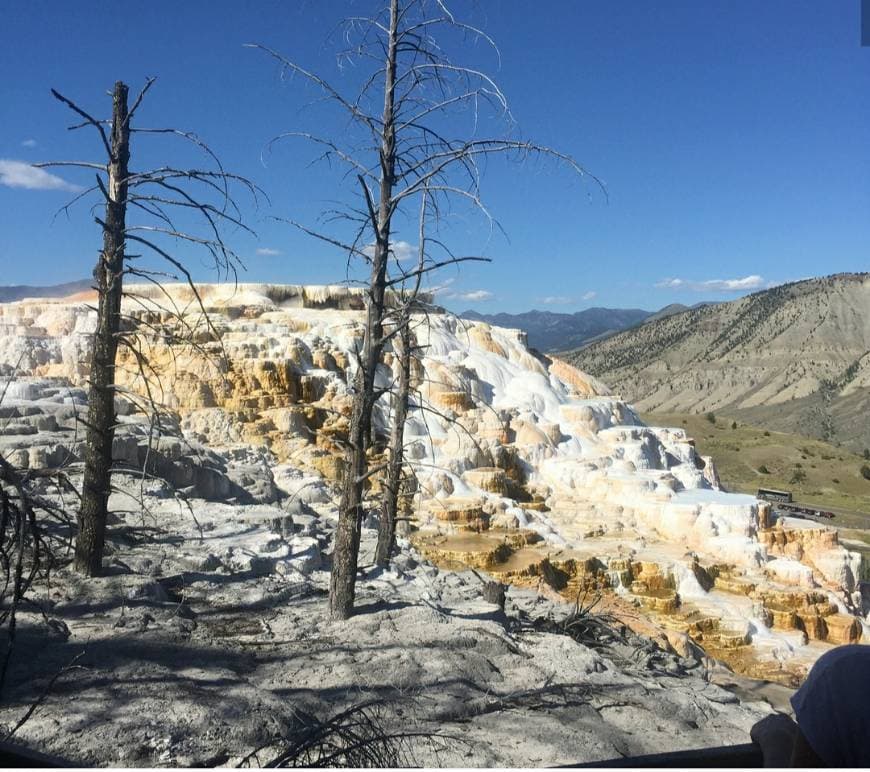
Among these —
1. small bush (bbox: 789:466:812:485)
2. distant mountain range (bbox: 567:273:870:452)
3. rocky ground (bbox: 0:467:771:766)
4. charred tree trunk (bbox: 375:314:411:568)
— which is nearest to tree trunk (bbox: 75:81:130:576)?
rocky ground (bbox: 0:467:771:766)

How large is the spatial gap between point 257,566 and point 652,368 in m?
96.7

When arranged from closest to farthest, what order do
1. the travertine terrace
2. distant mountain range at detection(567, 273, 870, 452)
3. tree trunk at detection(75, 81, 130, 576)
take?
tree trunk at detection(75, 81, 130, 576)
the travertine terrace
distant mountain range at detection(567, 273, 870, 452)

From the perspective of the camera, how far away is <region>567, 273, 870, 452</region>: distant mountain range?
2975 inches

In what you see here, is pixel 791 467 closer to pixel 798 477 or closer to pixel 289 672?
pixel 798 477

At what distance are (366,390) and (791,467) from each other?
47329 mm

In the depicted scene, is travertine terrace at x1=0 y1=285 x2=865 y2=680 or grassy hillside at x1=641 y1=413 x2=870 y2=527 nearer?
travertine terrace at x1=0 y1=285 x2=865 y2=680

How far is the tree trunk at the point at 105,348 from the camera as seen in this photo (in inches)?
178

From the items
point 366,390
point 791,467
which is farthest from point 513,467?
point 791,467

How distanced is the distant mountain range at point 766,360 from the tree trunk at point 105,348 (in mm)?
70609

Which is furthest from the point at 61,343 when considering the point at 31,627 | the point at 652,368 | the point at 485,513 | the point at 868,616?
the point at 652,368

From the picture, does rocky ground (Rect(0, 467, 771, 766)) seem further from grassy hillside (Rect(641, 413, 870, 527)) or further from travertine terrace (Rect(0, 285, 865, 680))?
grassy hillside (Rect(641, 413, 870, 527))

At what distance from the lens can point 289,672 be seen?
3689 millimetres

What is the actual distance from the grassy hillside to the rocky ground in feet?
118

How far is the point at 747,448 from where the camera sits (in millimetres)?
49094
